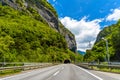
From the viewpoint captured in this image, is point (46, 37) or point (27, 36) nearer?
point (27, 36)

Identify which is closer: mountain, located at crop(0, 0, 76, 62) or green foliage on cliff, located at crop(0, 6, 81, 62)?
green foliage on cliff, located at crop(0, 6, 81, 62)

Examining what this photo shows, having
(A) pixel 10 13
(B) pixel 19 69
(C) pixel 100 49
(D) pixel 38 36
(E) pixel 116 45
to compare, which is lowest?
(B) pixel 19 69

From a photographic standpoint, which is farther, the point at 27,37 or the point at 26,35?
the point at 26,35

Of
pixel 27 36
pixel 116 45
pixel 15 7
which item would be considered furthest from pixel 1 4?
pixel 116 45

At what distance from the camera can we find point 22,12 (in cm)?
19400

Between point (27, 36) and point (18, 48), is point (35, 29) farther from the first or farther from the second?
point (18, 48)

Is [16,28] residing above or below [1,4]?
below

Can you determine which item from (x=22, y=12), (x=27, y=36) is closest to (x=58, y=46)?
(x=22, y=12)

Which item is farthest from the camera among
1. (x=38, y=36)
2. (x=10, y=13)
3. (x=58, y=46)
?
(x=58, y=46)

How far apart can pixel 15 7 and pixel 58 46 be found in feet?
Result: 150

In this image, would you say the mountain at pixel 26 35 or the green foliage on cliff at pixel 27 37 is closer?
the green foliage on cliff at pixel 27 37

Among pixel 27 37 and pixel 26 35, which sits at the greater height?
pixel 26 35

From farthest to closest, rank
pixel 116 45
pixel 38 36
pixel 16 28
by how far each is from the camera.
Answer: pixel 38 36 → pixel 16 28 → pixel 116 45

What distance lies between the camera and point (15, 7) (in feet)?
641
